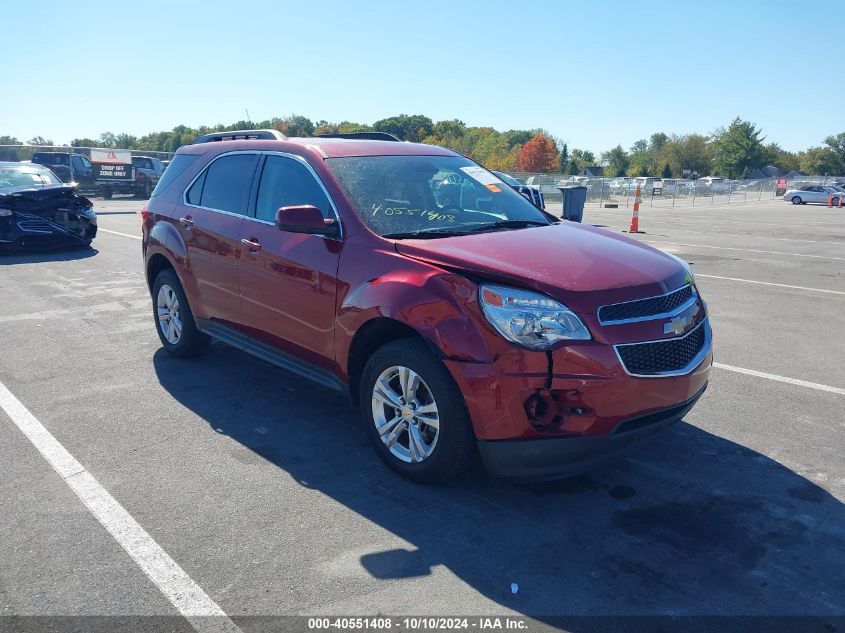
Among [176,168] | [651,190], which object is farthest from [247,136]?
[651,190]

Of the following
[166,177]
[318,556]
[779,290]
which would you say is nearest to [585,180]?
[779,290]

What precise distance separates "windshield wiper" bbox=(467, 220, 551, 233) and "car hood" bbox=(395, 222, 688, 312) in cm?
13

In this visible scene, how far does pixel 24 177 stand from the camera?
39.9 ft

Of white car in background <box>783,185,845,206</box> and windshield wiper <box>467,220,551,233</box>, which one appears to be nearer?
windshield wiper <box>467,220,551,233</box>

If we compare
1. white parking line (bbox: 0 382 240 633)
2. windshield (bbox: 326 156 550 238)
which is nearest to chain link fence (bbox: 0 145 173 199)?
windshield (bbox: 326 156 550 238)

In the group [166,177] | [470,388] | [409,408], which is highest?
[166,177]

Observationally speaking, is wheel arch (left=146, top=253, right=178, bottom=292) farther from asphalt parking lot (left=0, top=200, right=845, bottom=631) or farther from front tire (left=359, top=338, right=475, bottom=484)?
front tire (left=359, top=338, right=475, bottom=484)

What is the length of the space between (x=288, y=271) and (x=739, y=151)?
4121 inches

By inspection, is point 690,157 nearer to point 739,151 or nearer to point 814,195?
point 739,151

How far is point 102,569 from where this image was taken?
3.08 meters

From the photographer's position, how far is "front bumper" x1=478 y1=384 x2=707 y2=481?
3.35 metres

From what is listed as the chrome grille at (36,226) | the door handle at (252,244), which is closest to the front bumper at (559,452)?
the door handle at (252,244)

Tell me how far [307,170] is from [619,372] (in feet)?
8.04

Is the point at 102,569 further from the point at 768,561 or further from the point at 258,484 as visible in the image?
the point at 768,561
